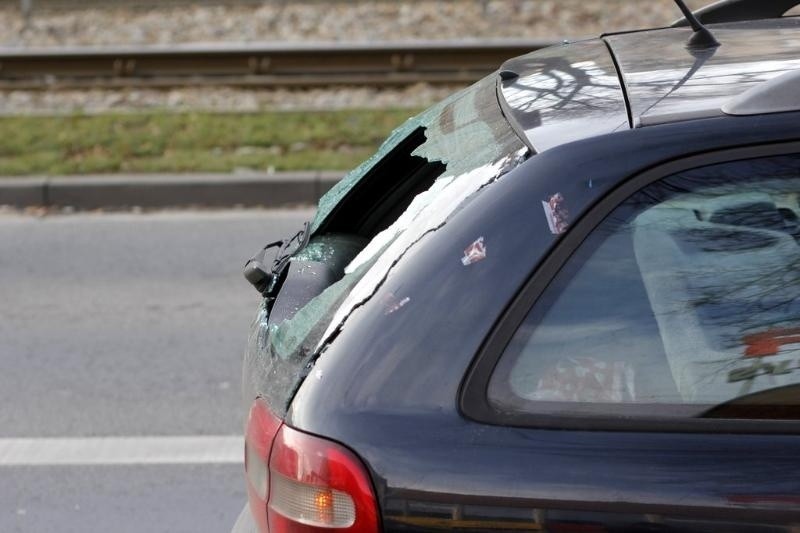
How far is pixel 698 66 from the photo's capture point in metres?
2.60

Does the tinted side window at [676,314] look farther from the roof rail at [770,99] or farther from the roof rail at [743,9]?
the roof rail at [743,9]

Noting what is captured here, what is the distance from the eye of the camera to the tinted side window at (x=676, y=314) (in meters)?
2.22

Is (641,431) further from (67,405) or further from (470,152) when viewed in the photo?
(67,405)

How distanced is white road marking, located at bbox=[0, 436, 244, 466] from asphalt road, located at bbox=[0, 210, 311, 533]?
4 cm

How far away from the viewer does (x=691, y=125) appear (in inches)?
89.1

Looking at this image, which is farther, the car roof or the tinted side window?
the car roof

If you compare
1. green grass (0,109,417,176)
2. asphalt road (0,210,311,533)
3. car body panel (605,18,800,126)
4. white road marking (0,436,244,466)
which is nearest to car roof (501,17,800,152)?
car body panel (605,18,800,126)

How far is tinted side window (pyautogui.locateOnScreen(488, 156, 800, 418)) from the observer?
222cm

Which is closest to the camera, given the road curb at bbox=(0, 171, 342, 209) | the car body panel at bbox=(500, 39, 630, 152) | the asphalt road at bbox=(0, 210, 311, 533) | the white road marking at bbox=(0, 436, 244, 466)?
the car body panel at bbox=(500, 39, 630, 152)

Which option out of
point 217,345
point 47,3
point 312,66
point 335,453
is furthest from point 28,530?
point 47,3

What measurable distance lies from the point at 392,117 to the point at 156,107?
2.58 metres

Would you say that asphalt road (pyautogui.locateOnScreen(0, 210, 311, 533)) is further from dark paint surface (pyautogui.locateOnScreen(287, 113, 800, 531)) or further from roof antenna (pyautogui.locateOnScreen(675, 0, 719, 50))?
roof antenna (pyautogui.locateOnScreen(675, 0, 719, 50))

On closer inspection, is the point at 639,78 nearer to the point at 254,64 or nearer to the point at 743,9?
the point at 743,9

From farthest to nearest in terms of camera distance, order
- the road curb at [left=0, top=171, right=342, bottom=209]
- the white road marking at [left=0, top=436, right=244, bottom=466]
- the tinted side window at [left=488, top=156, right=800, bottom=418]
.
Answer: the road curb at [left=0, top=171, right=342, bottom=209]
the white road marking at [left=0, top=436, right=244, bottom=466]
the tinted side window at [left=488, top=156, right=800, bottom=418]
